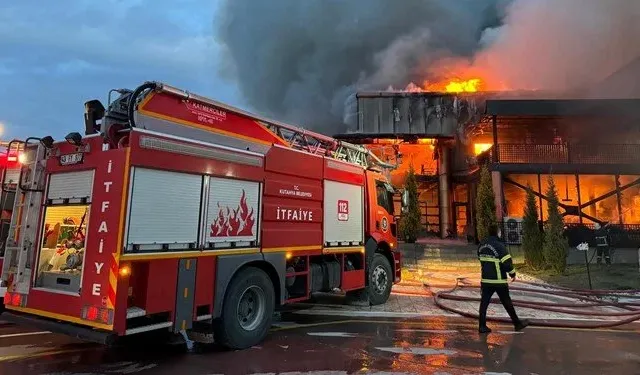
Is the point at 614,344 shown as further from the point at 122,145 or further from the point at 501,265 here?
the point at 122,145

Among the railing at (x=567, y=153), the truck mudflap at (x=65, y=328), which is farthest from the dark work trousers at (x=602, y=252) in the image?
the truck mudflap at (x=65, y=328)

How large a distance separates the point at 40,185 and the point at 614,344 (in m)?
8.13

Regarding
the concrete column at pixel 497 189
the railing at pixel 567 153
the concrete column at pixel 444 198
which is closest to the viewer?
the concrete column at pixel 497 189

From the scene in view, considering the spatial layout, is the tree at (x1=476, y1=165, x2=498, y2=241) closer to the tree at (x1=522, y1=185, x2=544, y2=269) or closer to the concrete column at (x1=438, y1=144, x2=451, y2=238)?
the tree at (x1=522, y1=185, x2=544, y2=269)

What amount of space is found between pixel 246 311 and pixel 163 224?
1776 millimetres

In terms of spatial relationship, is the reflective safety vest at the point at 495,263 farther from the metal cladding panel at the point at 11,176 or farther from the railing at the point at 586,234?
the railing at the point at 586,234

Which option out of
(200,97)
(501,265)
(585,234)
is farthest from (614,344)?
(585,234)

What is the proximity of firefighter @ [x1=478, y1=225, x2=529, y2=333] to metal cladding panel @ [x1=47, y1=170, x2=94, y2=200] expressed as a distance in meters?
5.82

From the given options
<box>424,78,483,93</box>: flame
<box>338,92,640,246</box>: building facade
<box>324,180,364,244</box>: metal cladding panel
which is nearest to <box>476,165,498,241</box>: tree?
<box>338,92,640,246</box>: building facade

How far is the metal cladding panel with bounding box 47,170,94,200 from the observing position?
4.86 metres

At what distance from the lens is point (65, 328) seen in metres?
4.48

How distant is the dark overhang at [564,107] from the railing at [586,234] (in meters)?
5.33

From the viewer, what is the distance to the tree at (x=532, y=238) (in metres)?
14.1

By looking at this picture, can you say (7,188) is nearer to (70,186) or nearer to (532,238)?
(70,186)
